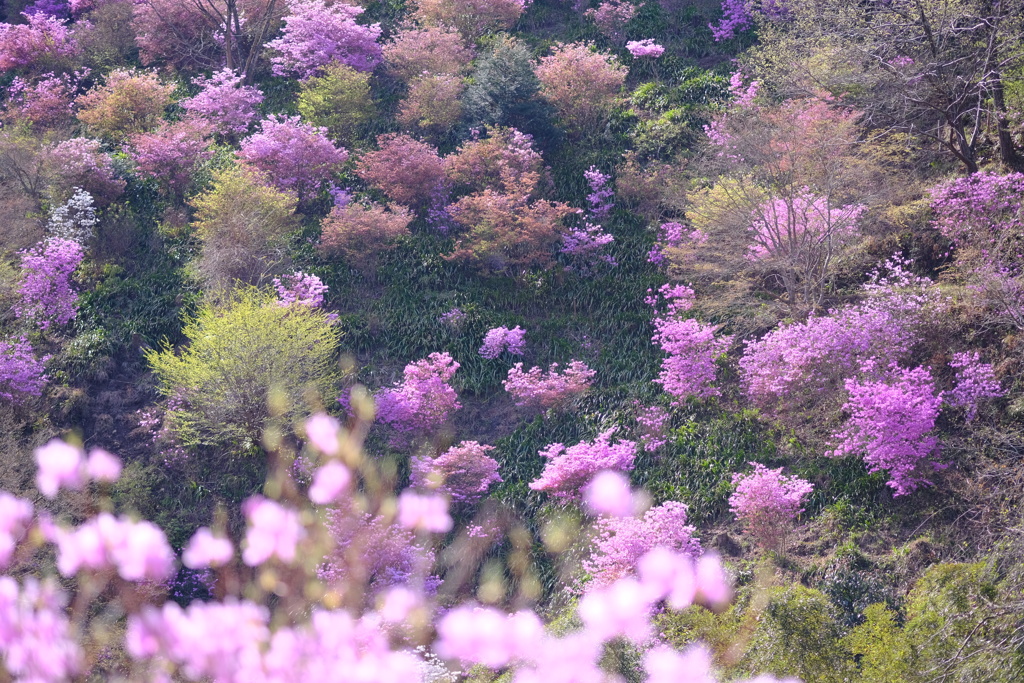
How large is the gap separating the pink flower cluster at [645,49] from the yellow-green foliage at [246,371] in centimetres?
1283

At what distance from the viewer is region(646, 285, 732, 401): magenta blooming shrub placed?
16.2 metres

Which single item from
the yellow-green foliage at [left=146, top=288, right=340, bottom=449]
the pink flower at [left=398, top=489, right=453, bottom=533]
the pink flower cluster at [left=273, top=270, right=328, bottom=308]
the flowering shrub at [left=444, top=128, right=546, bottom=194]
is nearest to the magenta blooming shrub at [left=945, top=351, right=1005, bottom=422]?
the pink flower at [left=398, top=489, right=453, bottom=533]

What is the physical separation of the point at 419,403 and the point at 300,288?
361 cm

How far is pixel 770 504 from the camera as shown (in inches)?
526

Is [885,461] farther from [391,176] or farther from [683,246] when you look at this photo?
[391,176]

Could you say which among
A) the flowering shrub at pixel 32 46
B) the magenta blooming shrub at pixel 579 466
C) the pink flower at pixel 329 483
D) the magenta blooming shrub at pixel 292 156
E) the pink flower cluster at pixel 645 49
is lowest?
the pink flower at pixel 329 483

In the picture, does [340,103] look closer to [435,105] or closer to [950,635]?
[435,105]

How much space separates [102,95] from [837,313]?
1917cm

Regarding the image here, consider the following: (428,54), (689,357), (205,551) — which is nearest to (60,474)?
(205,551)

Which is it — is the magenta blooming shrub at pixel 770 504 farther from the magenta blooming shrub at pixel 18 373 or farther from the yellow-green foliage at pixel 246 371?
the magenta blooming shrub at pixel 18 373

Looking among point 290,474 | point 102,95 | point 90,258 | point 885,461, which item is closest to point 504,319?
point 290,474

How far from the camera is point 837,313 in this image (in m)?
15.4

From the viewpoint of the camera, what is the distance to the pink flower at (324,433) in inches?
645

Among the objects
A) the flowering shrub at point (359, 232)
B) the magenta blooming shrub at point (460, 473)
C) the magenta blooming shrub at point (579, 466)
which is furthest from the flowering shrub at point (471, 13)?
the magenta blooming shrub at point (579, 466)
